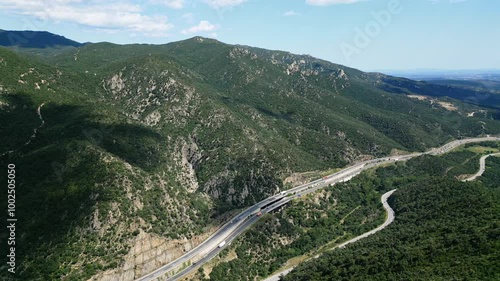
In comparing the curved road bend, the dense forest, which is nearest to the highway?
the curved road bend

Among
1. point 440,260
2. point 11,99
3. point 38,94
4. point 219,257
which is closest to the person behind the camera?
point 440,260

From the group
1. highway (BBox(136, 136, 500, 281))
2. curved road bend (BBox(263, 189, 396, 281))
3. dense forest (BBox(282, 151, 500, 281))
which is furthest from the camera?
curved road bend (BBox(263, 189, 396, 281))

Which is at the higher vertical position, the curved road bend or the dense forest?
the dense forest

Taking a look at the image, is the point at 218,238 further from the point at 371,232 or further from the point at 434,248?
the point at 434,248

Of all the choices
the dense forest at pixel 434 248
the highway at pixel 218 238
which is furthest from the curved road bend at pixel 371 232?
the highway at pixel 218 238

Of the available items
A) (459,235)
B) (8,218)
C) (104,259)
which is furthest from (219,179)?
(459,235)

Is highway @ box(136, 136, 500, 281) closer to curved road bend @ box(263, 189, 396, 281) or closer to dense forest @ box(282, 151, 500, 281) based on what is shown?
curved road bend @ box(263, 189, 396, 281)

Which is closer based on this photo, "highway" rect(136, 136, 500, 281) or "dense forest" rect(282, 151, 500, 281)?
"dense forest" rect(282, 151, 500, 281)

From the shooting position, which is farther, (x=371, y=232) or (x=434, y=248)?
(x=371, y=232)

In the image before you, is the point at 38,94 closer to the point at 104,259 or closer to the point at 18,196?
the point at 18,196

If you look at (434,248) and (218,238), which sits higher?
(434,248)

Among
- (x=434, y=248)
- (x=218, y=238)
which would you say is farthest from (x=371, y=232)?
(x=218, y=238)
